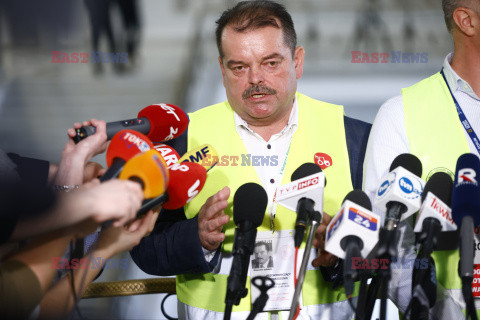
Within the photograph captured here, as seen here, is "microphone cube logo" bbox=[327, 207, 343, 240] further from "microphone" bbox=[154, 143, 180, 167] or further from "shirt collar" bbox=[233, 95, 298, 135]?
"shirt collar" bbox=[233, 95, 298, 135]

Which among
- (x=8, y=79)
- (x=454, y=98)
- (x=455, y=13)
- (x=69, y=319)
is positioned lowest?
(x=69, y=319)

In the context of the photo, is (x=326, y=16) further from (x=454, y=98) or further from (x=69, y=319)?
(x=69, y=319)

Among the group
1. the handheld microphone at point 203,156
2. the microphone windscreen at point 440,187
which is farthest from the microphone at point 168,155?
the microphone windscreen at point 440,187

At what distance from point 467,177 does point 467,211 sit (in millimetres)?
85

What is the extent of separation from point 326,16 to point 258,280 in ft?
22.7

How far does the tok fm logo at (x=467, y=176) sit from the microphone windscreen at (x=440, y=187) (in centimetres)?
9

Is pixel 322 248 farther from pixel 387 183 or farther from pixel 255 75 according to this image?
pixel 255 75

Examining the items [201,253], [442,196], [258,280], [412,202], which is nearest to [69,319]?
[201,253]

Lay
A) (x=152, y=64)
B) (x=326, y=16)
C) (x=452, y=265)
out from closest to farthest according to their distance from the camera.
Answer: (x=452, y=265) → (x=152, y=64) → (x=326, y=16)

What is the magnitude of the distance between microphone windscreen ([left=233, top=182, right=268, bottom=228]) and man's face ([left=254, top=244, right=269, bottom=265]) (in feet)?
1.43

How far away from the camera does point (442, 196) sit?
1.46 meters

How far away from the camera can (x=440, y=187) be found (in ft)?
4.83

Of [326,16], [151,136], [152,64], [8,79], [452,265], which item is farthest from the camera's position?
[326,16]

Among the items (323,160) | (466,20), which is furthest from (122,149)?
(466,20)
